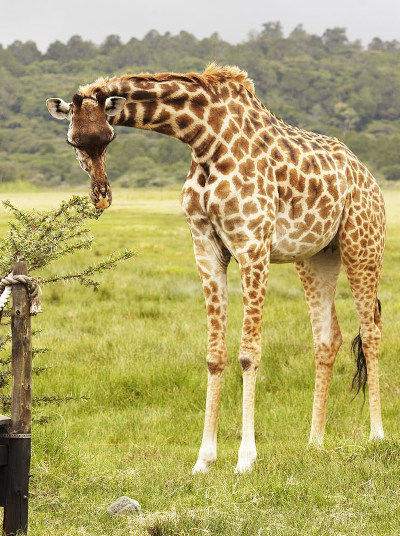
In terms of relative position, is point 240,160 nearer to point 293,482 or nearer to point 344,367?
point 293,482

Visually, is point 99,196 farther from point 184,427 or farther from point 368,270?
point 184,427

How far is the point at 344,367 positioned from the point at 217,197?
426cm

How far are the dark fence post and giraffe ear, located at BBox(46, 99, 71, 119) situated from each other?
1.45 metres

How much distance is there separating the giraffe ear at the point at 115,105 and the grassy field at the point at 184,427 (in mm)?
1577

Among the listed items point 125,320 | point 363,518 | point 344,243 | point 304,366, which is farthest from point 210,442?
point 125,320

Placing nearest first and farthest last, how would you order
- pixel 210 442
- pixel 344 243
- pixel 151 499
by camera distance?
1. pixel 151 499
2. pixel 210 442
3. pixel 344 243

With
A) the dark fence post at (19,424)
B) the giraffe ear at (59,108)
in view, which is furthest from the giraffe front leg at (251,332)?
the dark fence post at (19,424)

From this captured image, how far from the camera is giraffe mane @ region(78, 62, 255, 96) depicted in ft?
18.6

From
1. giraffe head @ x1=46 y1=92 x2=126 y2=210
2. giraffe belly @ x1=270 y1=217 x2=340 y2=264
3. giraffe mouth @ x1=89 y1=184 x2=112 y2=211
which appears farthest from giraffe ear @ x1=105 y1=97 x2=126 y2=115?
giraffe belly @ x1=270 y1=217 x2=340 y2=264

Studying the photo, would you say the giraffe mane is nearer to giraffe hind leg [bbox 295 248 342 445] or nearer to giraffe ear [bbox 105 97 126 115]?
giraffe ear [bbox 105 97 126 115]

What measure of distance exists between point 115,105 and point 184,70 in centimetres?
13775

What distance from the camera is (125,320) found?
479 inches

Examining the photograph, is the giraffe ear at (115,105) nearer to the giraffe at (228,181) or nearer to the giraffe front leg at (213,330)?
the giraffe at (228,181)

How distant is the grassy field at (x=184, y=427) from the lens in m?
5.04
